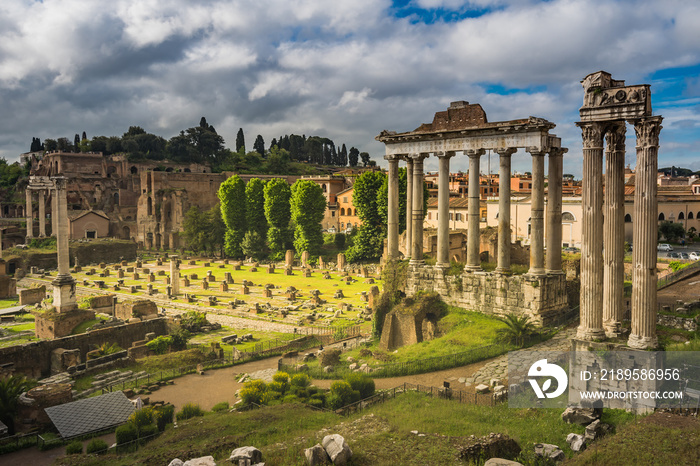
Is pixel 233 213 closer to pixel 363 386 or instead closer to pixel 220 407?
pixel 220 407

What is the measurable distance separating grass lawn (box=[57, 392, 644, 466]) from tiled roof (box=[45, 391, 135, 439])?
2269mm

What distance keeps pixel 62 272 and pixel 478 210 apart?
66.9ft

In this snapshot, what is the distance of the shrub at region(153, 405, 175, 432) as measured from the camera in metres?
14.2

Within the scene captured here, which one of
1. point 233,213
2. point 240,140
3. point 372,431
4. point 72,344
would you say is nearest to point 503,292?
point 372,431

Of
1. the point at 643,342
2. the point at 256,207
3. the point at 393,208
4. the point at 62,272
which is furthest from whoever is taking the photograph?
the point at 256,207

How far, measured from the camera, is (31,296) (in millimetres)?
36000

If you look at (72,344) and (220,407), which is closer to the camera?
(220,407)

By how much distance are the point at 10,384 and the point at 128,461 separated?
685cm

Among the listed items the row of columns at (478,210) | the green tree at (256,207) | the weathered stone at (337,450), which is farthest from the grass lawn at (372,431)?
the green tree at (256,207)

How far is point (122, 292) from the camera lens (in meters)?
40.4

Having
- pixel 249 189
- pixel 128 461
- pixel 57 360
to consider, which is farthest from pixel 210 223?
pixel 128 461

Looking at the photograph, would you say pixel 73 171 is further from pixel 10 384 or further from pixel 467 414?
pixel 467 414

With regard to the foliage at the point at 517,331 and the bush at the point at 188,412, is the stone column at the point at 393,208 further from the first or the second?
the bush at the point at 188,412

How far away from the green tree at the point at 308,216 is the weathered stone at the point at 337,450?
4192 cm
